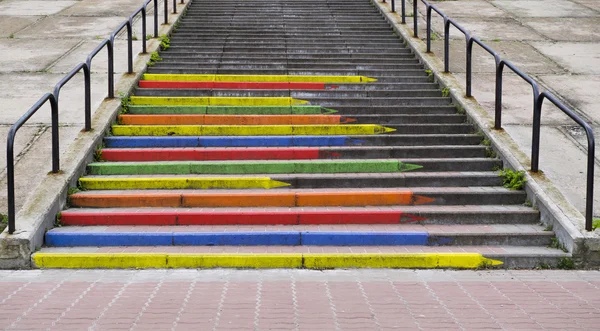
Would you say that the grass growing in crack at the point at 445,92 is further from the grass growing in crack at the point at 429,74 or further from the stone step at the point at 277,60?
the stone step at the point at 277,60

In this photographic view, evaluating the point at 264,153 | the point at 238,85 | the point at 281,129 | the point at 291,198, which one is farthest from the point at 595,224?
the point at 238,85

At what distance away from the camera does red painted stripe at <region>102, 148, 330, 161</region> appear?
817 centimetres

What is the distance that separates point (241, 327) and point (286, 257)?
1342 millimetres

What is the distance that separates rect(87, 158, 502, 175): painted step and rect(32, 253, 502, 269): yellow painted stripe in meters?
1.73

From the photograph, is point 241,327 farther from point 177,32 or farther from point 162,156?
point 177,32

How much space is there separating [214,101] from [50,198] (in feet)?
10.6

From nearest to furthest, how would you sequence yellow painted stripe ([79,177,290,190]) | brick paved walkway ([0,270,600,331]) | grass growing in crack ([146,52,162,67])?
brick paved walkway ([0,270,600,331]) → yellow painted stripe ([79,177,290,190]) → grass growing in crack ([146,52,162,67])

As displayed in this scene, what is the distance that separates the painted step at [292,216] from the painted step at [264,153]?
1.18m

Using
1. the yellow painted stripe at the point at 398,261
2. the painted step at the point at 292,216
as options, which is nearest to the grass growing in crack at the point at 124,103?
the painted step at the point at 292,216

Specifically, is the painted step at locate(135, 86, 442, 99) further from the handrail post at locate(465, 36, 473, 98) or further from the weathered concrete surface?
the weathered concrete surface

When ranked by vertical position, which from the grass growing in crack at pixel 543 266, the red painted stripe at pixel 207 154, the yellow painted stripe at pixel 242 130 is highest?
the yellow painted stripe at pixel 242 130

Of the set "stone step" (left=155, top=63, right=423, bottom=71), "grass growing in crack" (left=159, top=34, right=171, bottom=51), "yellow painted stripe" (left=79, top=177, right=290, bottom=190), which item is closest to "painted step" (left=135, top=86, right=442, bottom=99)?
"stone step" (left=155, top=63, right=423, bottom=71)

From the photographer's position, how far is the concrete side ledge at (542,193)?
20.6 feet

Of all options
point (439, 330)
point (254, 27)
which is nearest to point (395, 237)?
point (439, 330)
